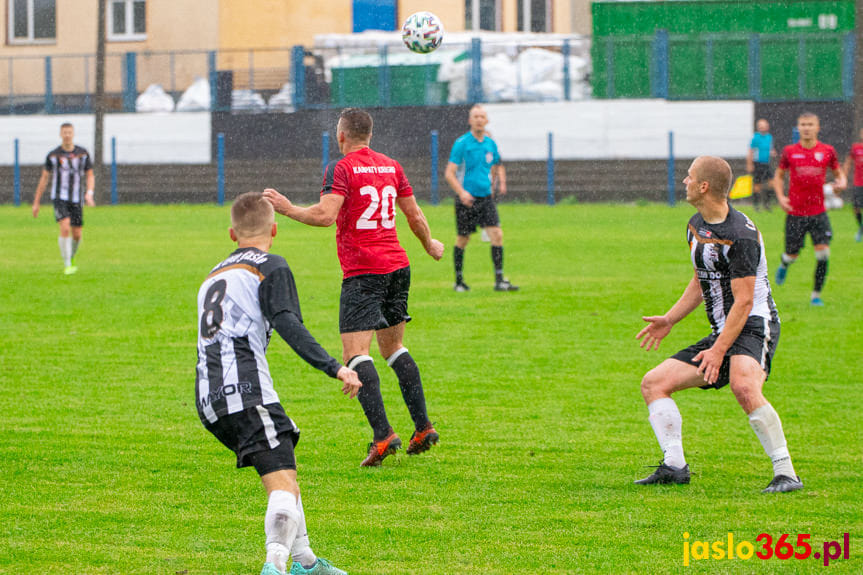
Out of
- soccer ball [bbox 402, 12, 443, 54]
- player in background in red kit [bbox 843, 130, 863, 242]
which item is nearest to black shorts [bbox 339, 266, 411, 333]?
soccer ball [bbox 402, 12, 443, 54]

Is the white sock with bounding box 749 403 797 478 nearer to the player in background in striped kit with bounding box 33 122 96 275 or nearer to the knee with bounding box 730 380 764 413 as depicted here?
the knee with bounding box 730 380 764 413

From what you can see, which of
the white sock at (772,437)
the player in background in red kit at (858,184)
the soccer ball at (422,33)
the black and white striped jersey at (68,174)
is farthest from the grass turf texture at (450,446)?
the player in background in red kit at (858,184)

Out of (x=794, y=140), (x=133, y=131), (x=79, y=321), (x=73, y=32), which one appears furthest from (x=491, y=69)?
(x=79, y=321)

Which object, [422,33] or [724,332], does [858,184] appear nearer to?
[422,33]

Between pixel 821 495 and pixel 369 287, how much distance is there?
8.70 ft

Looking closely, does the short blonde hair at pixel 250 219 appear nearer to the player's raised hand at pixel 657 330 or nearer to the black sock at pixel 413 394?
the black sock at pixel 413 394

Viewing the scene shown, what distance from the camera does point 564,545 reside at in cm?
534

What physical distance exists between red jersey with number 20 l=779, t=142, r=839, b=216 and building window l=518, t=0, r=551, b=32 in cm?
3032

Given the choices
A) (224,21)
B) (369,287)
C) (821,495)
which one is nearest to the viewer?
(821,495)

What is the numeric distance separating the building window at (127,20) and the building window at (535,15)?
12992mm

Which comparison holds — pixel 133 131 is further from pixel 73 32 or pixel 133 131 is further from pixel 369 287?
pixel 369 287

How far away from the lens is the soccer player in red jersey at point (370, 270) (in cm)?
687

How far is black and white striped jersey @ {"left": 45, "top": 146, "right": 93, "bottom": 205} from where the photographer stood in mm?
18094

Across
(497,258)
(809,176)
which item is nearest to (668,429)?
(809,176)
